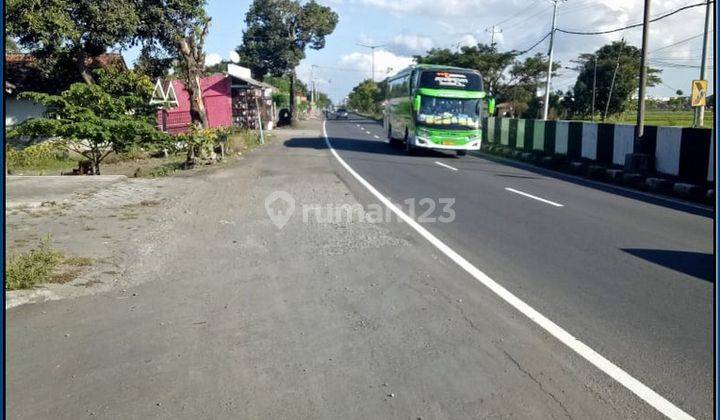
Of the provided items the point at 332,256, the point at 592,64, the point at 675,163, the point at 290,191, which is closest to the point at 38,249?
the point at 332,256

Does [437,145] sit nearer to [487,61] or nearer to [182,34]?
[182,34]

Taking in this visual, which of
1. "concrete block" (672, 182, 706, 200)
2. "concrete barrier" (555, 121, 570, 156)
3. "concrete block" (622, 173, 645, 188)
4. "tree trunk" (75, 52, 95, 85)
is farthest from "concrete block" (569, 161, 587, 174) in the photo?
"tree trunk" (75, 52, 95, 85)

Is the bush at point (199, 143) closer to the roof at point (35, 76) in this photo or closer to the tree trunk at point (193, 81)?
the tree trunk at point (193, 81)

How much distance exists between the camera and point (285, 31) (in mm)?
57156

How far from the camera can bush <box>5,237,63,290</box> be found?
6.42m

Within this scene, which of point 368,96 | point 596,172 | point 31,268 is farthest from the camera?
point 368,96

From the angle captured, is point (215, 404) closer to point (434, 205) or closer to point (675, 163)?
point (434, 205)

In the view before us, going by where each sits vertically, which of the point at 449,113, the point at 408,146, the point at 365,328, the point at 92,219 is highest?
the point at 449,113

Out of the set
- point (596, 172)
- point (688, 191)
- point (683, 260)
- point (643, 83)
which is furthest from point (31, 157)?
point (643, 83)

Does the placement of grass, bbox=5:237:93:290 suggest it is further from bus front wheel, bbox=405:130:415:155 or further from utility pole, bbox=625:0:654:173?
bus front wheel, bbox=405:130:415:155

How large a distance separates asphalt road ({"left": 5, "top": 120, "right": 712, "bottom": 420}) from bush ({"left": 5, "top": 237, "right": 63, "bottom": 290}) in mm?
668

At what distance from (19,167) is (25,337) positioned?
16.7m

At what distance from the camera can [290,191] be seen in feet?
47.0

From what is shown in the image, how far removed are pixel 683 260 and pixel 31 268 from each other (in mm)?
8271
